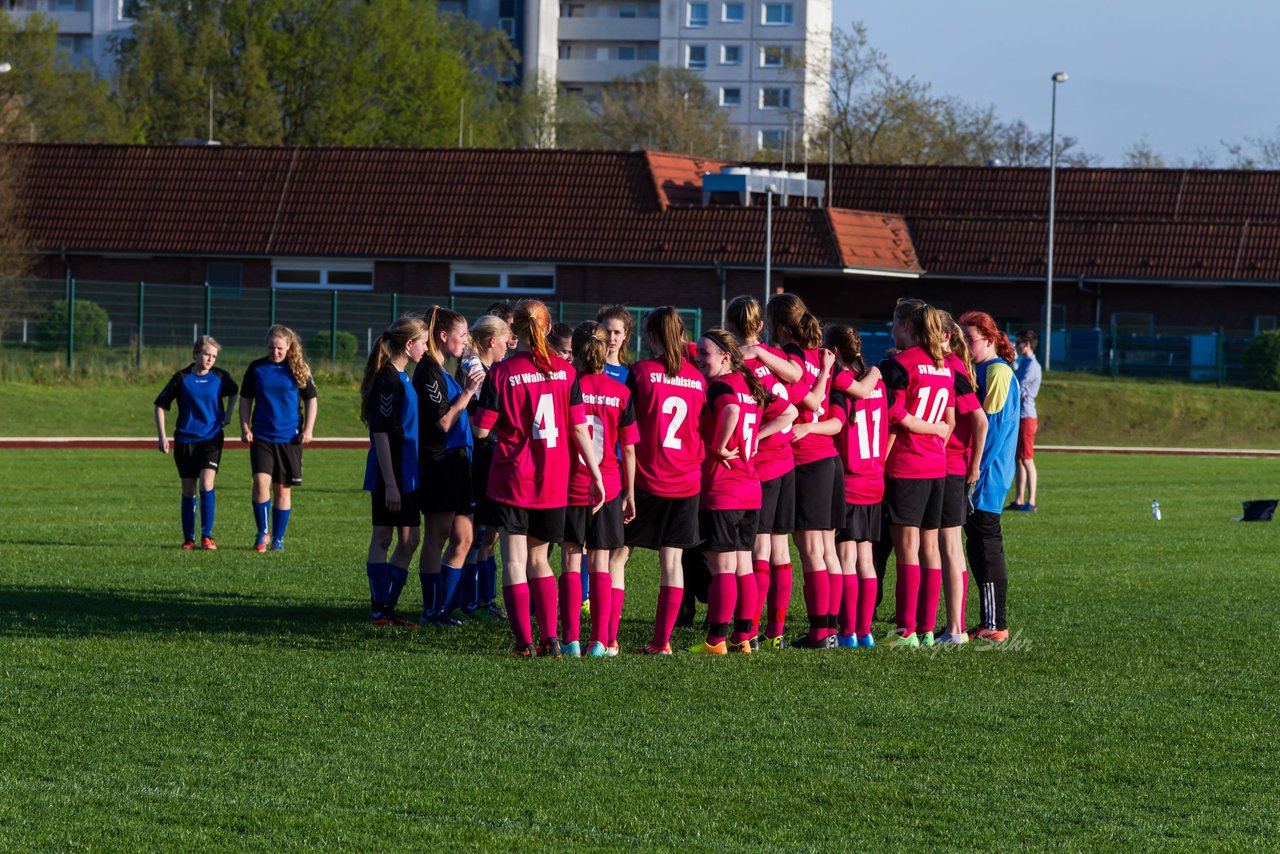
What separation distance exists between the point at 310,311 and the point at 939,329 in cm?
3468

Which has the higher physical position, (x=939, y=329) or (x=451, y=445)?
(x=939, y=329)

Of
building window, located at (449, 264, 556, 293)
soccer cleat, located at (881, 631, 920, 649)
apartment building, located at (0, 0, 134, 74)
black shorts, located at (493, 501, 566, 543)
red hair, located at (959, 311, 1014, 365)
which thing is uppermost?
apartment building, located at (0, 0, 134, 74)

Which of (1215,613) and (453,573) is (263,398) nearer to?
(453,573)

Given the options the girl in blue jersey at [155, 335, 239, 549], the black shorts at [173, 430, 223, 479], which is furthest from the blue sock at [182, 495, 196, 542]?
the black shorts at [173, 430, 223, 479]

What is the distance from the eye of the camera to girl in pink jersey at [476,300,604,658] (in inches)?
350

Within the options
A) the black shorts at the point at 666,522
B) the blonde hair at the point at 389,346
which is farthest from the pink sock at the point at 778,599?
the blonde hair at the point at 389,346

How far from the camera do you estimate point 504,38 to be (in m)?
93.1

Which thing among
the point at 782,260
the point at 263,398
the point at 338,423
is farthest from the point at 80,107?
the point at 263,398

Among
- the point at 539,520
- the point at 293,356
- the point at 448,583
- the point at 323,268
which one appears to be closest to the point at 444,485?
the point at 448,583

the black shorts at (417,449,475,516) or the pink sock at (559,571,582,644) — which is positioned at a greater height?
the black shorts at (417,449,475,516)

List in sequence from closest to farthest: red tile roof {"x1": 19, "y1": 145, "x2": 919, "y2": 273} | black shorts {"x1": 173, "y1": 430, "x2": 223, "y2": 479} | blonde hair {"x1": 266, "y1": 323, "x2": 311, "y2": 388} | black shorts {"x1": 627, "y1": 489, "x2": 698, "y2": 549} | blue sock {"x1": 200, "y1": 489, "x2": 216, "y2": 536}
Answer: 1. black shorts {"x1": 627, "y1": 489, "x2": 698, "y2": 549}
2. blonde hair {"x1": 266, "y1": 323, "x2": 311, "y2": 388}
3. blue sock {"x1": 200, "y1": 489, "x2": 216, "y2": 536}
4. black shorts {"x1": 173, "y1": 430, "x2": 223, "y2": 479}
5. red tile roof {"x1": 19, "y1": 145, "x2": 919, "y2": 273}

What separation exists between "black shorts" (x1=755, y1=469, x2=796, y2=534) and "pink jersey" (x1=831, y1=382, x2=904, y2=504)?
1.10 ft

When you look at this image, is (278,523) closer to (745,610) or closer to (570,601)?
(570,601)

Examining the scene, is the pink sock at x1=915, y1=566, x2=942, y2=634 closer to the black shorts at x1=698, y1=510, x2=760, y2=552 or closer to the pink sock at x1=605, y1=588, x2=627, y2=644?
the black shorts at x1=698, y1=510, x2=760, y2=552
